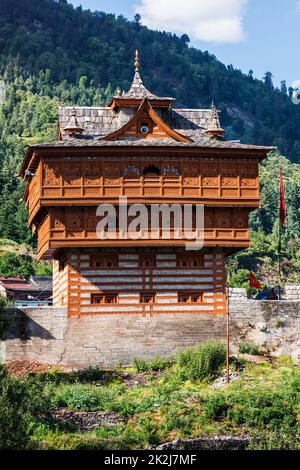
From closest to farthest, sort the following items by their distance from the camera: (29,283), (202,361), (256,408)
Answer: (256,408), (202,361), (29,283)

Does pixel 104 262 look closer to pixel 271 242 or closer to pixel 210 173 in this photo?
pixel 210 173

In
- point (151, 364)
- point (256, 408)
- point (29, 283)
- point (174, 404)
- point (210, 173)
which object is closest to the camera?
point (256, 408)

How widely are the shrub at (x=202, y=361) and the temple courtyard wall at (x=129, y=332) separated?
5.34 feet

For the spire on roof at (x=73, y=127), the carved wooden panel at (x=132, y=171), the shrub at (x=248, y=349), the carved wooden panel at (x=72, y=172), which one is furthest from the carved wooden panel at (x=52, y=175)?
the shrub at (x=248, y=349)

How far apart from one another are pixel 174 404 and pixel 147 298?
7657mm

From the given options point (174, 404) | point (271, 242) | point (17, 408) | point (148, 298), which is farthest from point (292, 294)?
point (271, 242)

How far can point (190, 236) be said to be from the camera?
51875mm

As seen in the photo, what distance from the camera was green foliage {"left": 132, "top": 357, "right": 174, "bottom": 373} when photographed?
5006 centimetres

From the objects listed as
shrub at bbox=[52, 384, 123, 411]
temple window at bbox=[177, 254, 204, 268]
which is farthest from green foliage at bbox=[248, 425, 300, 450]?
temple window at bbox=[177, 254, 204, 268]

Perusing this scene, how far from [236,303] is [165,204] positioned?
537cm

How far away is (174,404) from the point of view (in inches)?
1785

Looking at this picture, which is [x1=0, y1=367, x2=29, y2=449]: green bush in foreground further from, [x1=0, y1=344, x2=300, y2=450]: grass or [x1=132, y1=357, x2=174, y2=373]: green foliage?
[x1=132, y1=357, x2=174, y2=373]: green foliage

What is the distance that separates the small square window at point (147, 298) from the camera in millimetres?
51938

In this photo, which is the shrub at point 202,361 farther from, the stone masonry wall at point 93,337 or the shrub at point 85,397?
the shrub at point 85,397
